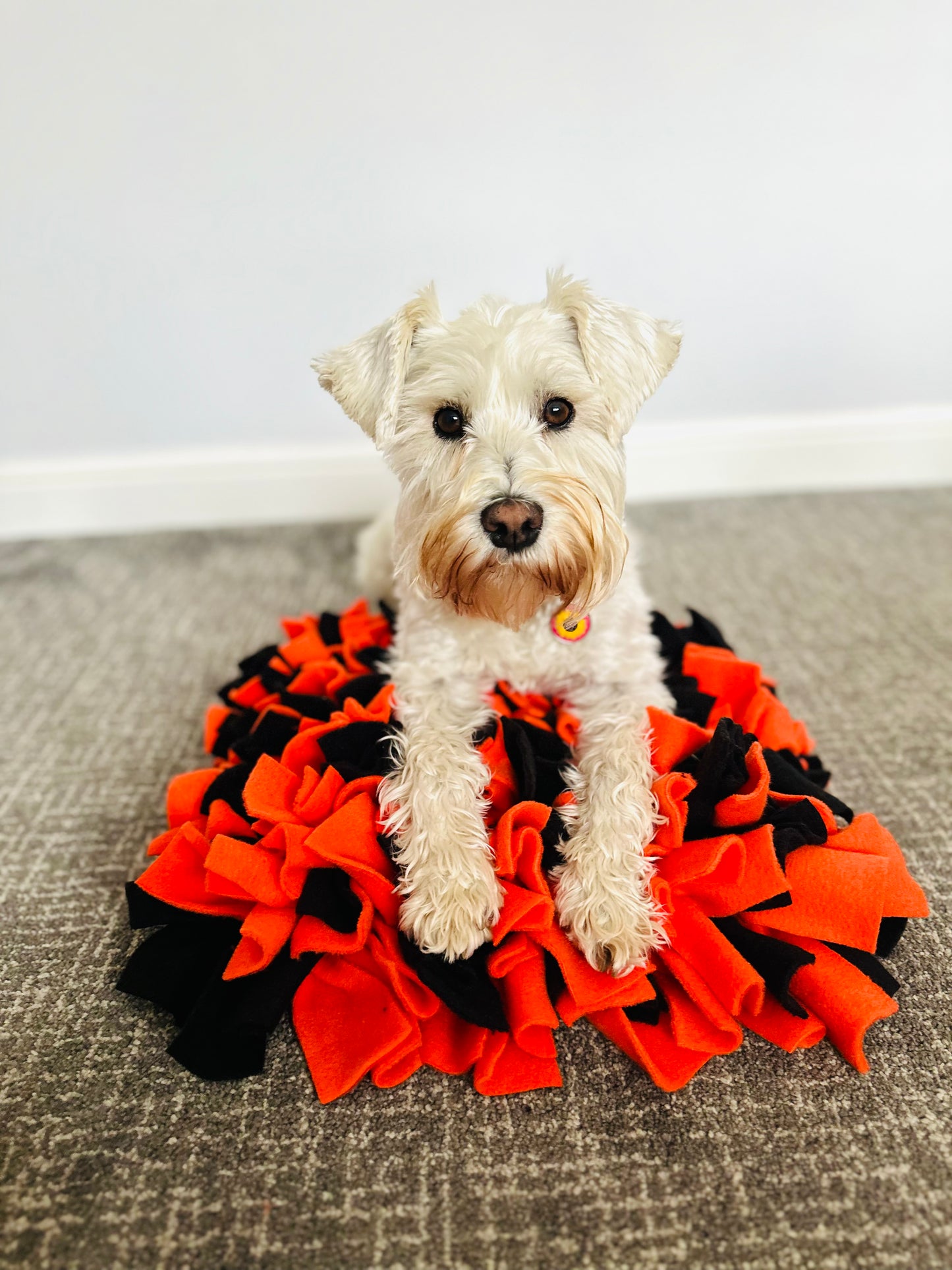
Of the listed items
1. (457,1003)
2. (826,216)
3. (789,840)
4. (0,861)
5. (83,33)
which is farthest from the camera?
(826,216)

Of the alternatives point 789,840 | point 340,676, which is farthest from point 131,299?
point 789,840

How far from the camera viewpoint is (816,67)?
279cm

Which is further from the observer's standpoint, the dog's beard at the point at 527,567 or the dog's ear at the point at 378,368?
the dog's ear at the point at 378,368

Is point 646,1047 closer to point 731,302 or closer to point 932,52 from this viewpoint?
point 731,302

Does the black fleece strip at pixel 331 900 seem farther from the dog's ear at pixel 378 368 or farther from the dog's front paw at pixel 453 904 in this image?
the dog's ear at pixel 378 368

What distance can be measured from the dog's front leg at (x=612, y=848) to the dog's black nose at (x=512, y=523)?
414mm

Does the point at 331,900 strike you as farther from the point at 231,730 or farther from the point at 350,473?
the point at 350,473

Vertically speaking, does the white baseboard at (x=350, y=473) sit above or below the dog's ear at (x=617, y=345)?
below

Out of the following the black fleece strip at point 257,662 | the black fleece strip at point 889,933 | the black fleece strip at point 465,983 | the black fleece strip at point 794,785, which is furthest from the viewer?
the black fleece strip at point 257,662

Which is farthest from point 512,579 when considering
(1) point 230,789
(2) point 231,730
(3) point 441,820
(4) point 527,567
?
(2) point 231,730

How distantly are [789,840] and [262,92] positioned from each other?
2.92 meters

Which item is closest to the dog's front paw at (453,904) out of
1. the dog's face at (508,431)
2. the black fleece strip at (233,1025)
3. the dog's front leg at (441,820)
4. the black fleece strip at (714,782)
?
the dog's front leg at (441,820)

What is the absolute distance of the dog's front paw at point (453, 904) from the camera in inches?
47.0

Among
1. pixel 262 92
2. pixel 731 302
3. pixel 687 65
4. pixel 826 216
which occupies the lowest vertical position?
pixel 731 302
